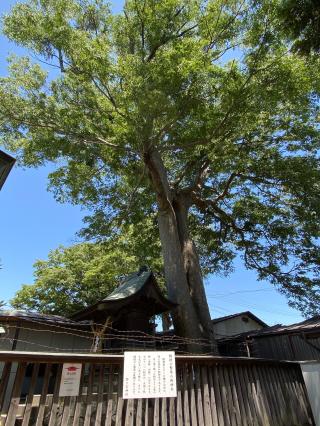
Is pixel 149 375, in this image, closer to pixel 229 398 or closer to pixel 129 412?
pixel 129 412

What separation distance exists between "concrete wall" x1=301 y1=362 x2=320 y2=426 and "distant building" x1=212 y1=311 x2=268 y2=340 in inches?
497

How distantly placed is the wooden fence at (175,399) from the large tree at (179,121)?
329cm

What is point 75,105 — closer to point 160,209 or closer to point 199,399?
point 160,209

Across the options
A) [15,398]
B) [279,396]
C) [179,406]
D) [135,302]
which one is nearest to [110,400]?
[179,406]

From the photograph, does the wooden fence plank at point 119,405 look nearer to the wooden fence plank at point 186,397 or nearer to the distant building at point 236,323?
the wooden fence plank at point 186,397

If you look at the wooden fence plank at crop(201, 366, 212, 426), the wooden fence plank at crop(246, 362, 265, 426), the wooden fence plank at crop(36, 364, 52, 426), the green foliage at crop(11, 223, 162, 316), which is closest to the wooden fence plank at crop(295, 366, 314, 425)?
the wooden fence plank at crop(246, 362, 265, 426)

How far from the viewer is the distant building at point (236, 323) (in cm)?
1934

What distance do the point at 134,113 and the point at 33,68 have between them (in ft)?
17.4

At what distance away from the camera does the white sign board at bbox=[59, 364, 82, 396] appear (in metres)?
3.68

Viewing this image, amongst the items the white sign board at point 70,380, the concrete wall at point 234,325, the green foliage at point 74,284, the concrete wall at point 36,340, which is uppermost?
the green foliage at point 74,284

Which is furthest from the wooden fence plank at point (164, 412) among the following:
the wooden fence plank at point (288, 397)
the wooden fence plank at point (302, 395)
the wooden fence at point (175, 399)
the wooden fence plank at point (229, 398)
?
the wooden fence plank at point (302, 395)

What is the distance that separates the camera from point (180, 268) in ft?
33.0

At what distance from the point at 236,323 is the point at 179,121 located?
15.5 metres

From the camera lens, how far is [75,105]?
10664 millimetres
